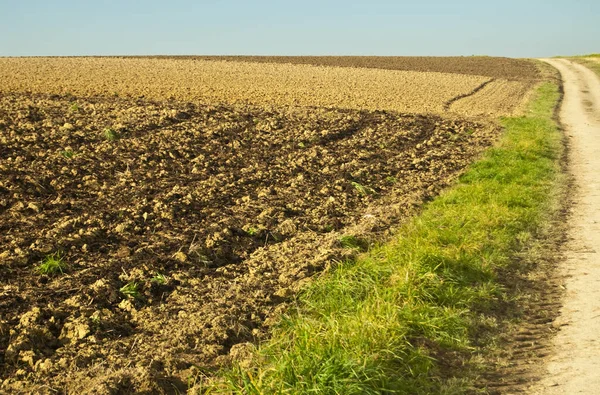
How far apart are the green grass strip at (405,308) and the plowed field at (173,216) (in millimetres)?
513

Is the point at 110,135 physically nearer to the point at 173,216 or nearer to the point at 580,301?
the point at 173,216

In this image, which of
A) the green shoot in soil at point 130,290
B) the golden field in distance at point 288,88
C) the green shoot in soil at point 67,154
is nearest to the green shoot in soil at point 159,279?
the green shoot in soil at point 130,290

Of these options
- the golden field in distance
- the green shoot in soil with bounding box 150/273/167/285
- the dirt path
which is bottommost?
the dirt path

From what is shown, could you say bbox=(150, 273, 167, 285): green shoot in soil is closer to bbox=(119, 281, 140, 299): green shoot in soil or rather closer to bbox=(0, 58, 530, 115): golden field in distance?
bbox=(119, 281, 140, 299): green shoot in soil

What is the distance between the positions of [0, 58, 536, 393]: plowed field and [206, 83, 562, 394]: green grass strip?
51 cm

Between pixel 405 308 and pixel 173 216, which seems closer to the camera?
pixel 405 308

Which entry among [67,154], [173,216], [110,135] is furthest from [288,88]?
[173,216]

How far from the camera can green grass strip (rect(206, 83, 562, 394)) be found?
5.06m

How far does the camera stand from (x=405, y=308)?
644cm

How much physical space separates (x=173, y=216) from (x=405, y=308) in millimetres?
4498

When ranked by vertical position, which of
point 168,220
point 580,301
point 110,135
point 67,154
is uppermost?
point 110,135

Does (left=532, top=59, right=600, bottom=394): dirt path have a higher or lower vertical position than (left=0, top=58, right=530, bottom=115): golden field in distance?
lower

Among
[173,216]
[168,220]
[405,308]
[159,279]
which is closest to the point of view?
[405,308]

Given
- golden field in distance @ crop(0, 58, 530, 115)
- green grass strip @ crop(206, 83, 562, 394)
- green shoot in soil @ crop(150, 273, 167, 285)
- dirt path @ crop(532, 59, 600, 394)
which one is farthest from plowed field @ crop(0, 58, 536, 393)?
golden field in distance @ crop(0, 58, 530, 115)
